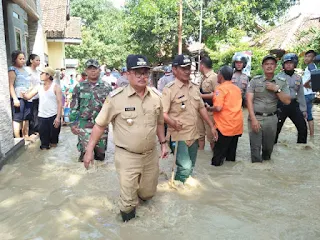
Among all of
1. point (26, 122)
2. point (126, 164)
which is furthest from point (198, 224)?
point (26, 122)

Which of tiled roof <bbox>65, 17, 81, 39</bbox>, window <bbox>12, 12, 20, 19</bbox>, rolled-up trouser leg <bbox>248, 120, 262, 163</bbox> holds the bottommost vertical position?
rolled-up trouser leg <bbox>248, 120, 262, 163</bbox>

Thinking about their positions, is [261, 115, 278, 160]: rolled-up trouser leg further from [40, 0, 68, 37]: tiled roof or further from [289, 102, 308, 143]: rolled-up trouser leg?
[40, 0, 68, 37]: tiled roof

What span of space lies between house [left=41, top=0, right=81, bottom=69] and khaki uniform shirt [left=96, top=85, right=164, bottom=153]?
11174 millimetres

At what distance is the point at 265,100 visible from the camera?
514 centimetres

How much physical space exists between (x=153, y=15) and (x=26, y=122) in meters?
15.0

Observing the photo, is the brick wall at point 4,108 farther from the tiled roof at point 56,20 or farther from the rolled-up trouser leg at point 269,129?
the tiled roof at point 56,20

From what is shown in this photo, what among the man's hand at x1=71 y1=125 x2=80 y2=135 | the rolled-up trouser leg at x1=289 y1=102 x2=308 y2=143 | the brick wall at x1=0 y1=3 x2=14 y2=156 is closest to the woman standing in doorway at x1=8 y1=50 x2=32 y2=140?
the brick wall at x1=0 y1=3 x2=14 y2=156

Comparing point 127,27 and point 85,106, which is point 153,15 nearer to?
point 127,27

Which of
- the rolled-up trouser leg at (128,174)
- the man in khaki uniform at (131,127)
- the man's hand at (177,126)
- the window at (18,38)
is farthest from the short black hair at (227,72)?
the window at (18,38)

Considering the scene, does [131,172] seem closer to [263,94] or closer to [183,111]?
[183,111]

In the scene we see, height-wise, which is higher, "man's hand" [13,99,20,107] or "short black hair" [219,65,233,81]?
"short black hair" [219,65,233,81]

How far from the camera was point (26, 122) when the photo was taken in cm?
702

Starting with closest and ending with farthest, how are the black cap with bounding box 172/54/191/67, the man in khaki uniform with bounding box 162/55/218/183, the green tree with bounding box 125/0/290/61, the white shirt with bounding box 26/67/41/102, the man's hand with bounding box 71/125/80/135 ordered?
the black cap with bounding box 172/54/191/67 < the man in khaki uniform with bounding box 162/55/218/183 < the man's hand with bounding box 71/125/80/135 < the white shirt with bounding box 26/67/41/102 < the green tree with bounding box 125/0/290/61

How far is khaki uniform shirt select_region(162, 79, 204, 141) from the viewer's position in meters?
4.18
